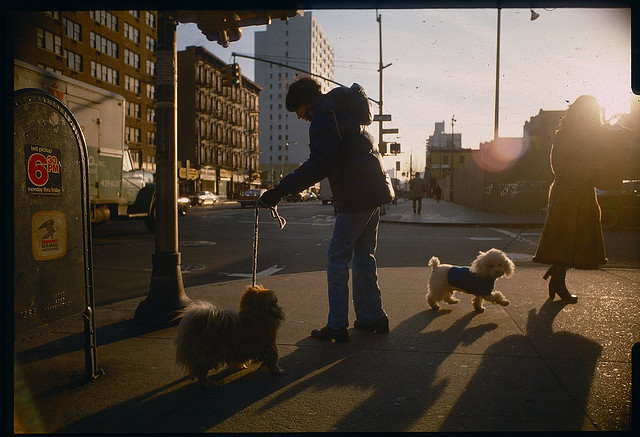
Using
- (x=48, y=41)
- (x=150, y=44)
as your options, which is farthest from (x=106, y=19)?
(x=48, y=41)

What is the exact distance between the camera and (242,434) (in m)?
2.47

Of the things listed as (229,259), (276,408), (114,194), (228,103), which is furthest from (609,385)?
(228,103)

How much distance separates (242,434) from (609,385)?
2238 mm

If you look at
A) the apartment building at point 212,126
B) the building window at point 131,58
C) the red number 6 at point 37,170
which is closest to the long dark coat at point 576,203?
the red number 6 at point 37,170

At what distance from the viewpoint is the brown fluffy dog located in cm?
301

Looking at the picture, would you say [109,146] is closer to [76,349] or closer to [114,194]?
[114,194]

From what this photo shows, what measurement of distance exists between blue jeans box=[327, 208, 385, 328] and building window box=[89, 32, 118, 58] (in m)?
49.6

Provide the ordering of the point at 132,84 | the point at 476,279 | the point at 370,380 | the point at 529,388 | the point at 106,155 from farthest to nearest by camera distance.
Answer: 1. the point at 132,84
2. the point at 106,155
3. the point at 476,279
4. the point at 370,380
5. the point at 529,388

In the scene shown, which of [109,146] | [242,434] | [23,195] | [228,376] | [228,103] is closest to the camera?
[242,434]

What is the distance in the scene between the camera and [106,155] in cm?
1370

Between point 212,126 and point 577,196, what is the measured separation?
67.8 metres

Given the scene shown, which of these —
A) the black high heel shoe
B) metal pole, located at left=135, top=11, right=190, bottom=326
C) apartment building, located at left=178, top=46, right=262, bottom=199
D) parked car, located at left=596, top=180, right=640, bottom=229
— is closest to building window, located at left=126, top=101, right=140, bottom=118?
apartment building, located at left=178, top=46, right=262, bottom=199

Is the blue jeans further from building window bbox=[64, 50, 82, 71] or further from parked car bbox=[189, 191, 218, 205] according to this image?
building window bbox=[64, 50, 82, 71]

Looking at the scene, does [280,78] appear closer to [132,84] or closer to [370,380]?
[132,84]
